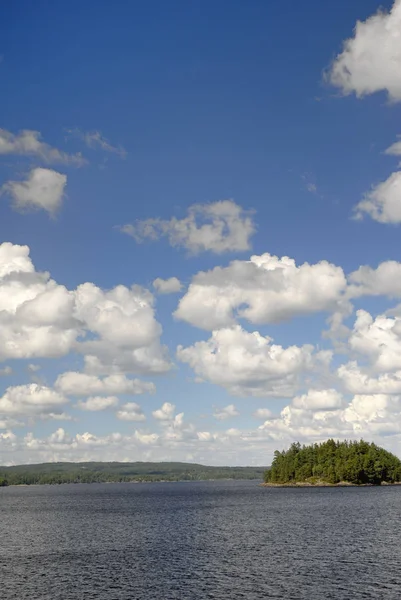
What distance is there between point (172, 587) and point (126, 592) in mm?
5455

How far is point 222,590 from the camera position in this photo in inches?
2516

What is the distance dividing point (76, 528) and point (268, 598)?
86.8m

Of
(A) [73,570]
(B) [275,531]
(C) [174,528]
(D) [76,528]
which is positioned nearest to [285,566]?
(A) [73,570]

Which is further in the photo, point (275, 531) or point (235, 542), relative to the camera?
point (275, 531)

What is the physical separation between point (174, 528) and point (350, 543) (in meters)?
47.7

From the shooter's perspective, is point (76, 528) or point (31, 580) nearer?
point (31, 580)

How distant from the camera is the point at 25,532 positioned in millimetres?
128250

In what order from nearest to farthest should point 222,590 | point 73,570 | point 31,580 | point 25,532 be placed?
point 222,590 → point 31,580 → point 73,570 → point 25,532

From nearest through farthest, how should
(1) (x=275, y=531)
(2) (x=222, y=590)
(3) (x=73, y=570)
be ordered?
1. (2) (x=222, y=590)
2. (3) (x=73, y=570)
3. (1) (x=275, y=531)

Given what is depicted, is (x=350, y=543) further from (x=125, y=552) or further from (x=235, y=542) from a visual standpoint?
(x=125, y=552)

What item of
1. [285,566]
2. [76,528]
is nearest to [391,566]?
[285,566]

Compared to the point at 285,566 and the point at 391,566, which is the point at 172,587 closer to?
the point at 285,566

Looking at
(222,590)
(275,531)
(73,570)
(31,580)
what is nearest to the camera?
(222,590)

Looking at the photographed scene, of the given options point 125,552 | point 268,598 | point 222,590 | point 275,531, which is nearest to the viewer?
point 268,598
